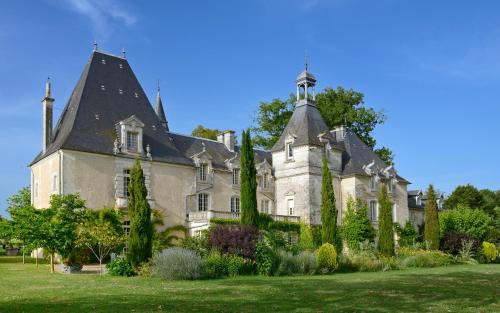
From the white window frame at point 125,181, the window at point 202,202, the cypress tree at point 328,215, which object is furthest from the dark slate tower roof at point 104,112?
the cypress tree at point 328,215

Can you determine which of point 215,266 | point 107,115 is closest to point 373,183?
point 107,115

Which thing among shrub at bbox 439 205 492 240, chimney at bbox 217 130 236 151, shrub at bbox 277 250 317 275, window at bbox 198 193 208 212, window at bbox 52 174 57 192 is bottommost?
shrub at bbox 277 250 317 275

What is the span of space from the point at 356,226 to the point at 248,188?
11100mm

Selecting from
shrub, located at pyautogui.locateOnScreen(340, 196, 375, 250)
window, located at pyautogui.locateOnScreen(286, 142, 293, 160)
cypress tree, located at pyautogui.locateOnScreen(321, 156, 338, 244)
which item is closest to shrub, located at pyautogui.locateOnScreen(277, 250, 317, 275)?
cypress tree, located at pyautogui.locateOnScreen(321, 156, 338, 244)

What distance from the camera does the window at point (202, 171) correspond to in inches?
1232

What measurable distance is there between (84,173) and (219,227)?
915cm

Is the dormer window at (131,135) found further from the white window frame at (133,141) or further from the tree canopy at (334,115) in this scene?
the tree canopy at (334,115)

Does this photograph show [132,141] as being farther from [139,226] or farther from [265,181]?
[139,226]

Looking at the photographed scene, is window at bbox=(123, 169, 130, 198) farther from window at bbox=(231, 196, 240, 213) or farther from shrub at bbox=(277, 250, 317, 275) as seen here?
shrub at bbox=(277, 250, 317, 275)

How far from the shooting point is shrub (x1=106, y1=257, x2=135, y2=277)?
1820 cm

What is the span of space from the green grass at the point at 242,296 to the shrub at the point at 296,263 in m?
4.15

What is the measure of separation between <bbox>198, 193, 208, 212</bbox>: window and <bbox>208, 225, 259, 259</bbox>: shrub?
11.1 metres

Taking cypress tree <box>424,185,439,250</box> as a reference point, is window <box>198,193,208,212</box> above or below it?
above

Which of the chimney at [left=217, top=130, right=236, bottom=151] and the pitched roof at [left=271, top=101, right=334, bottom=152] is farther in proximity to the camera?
the chimney at [left=217, top=130, right=236, bottom=151]
